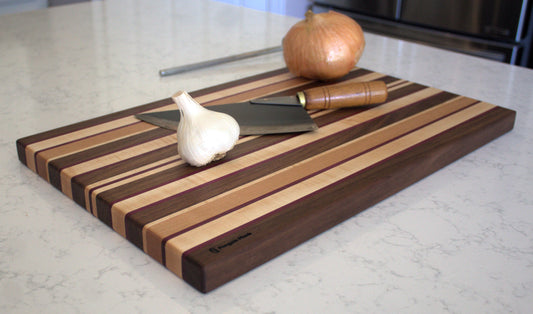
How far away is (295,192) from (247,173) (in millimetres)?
79

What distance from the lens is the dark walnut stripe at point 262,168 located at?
2.04 feet

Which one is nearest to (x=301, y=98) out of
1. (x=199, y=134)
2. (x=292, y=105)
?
(x=292, y=105)

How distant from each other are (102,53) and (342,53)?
62cm

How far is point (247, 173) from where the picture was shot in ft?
2.36

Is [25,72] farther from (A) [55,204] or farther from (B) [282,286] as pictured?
(B) [282,286]

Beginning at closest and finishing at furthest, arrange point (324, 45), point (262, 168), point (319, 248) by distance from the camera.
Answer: point (319, 248) < point (262, 168) < point (324, 45)

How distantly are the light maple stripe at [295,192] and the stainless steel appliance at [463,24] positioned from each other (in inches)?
53.5

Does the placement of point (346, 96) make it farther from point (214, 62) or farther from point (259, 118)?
point (214, 62)

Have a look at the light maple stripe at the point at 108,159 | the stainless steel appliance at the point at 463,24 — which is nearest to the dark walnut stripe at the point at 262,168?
the light maple stripe at the point at 108,159

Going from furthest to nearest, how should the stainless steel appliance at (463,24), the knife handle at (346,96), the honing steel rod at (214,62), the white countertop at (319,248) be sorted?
the stainless steel appliance at (463,24)
the honing steel rod at (214,62)
the knife handle at (346,96)
the white countertop at (319,248)

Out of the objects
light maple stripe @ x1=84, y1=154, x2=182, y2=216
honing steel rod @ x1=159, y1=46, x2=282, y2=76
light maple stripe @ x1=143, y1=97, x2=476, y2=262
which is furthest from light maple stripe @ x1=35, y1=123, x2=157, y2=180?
honing steel rod @ x1=159, y1=46, x2=282, y2=76

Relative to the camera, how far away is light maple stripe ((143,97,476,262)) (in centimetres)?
60

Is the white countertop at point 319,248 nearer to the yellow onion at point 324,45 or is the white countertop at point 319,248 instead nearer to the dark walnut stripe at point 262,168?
the dark walnut stripe at point 262,168

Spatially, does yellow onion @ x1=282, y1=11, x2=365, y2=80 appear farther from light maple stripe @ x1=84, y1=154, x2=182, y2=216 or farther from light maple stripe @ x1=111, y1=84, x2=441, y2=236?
light maple stripe @ x1=84, y1=154, x2=182, y2=216
